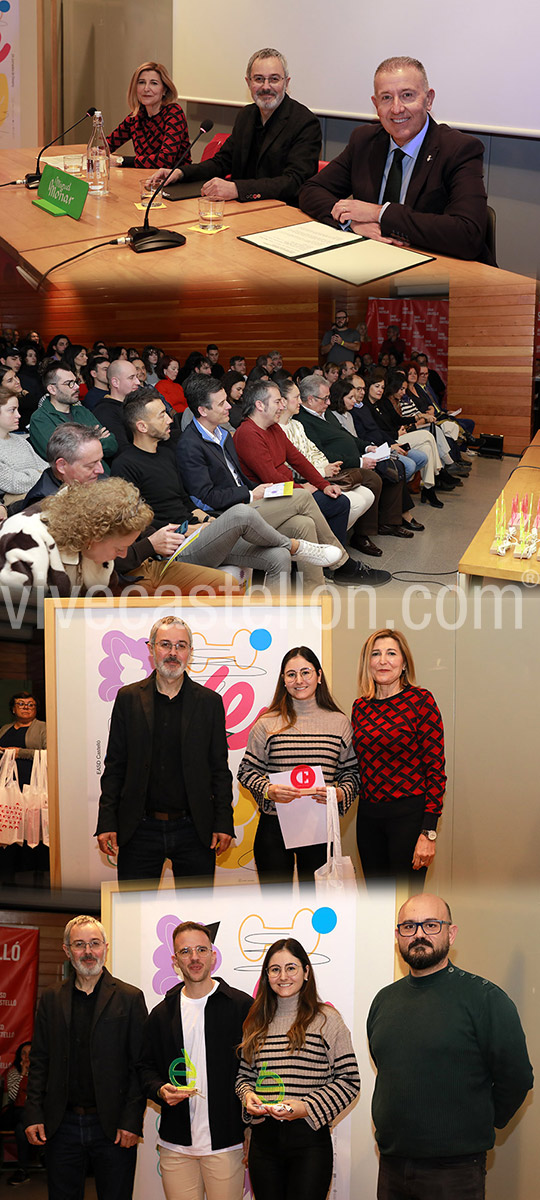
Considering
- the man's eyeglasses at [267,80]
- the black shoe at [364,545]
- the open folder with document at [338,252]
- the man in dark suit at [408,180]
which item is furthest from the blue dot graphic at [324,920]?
the man's eyeglasses at [267,80]

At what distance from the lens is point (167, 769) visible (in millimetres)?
2844

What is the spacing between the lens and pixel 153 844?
289 cm

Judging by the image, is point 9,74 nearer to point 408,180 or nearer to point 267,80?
point 267,80

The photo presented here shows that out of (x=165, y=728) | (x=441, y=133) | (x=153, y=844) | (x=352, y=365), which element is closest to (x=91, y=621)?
(x=165, y=728)

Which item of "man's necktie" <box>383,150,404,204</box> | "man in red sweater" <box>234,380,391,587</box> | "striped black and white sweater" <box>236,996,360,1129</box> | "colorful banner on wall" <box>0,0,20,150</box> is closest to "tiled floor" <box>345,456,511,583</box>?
"man in red sweater" <box>234,380,391,587</box>

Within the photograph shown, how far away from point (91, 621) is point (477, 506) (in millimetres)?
1200

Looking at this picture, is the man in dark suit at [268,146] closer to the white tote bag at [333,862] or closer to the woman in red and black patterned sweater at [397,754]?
the woman in red and black patterned sweater at [397,754]

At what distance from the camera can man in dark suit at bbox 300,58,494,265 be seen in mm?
3330

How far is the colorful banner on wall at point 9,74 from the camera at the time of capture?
720 centimetres

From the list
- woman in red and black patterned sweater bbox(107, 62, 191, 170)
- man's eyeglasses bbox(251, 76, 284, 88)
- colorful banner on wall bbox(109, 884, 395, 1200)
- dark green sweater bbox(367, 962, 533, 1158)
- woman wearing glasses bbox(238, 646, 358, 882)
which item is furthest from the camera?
woman in red and black patterned sweater bbox(107, 62, 191, 170)

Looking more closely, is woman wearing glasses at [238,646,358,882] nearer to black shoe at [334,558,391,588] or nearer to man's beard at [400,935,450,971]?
black shoe at [334,558,391,588]

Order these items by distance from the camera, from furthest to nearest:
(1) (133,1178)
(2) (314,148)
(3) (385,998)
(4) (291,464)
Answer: (2) (314,148) → (4) (291,464) → (1) (133,1178) → (3) (385,998)

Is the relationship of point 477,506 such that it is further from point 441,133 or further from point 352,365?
point 441,133

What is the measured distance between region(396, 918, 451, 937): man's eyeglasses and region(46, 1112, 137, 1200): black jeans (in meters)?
0.88
